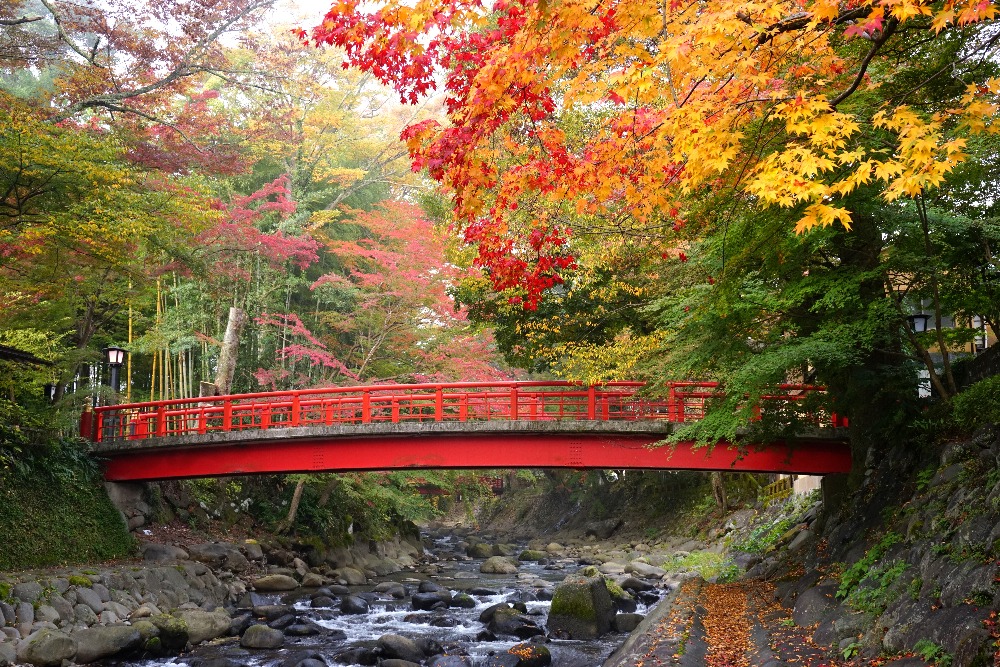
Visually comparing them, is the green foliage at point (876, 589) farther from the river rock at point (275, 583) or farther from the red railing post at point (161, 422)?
the red railing post at point (161, 422)

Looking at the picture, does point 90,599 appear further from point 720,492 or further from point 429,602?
point 720,492

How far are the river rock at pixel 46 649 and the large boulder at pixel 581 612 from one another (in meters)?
7.71

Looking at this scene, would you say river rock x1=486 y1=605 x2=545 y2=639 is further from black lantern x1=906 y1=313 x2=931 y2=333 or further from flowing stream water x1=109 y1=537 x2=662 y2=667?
black lantern x1=906 y1=313 x2=931 y2=333

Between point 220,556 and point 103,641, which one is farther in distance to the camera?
point 220,556

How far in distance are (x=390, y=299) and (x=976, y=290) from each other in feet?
45.5

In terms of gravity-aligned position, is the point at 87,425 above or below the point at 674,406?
below

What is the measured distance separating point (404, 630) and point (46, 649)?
6.12m

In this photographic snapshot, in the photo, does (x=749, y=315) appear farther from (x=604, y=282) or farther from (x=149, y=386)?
(x=149, y=386)

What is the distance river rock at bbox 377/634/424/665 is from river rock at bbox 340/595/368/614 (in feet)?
11.8

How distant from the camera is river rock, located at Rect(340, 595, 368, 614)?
16047 millimetres

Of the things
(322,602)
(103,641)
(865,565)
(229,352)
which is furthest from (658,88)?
(229,352)

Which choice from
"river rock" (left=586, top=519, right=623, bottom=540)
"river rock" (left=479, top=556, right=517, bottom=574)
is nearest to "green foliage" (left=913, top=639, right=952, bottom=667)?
"river rock" (left=479, top=556, right=517, bottom=574)

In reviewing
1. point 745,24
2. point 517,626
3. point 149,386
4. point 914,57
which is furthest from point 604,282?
point 149,386

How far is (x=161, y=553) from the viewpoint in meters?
16.1
